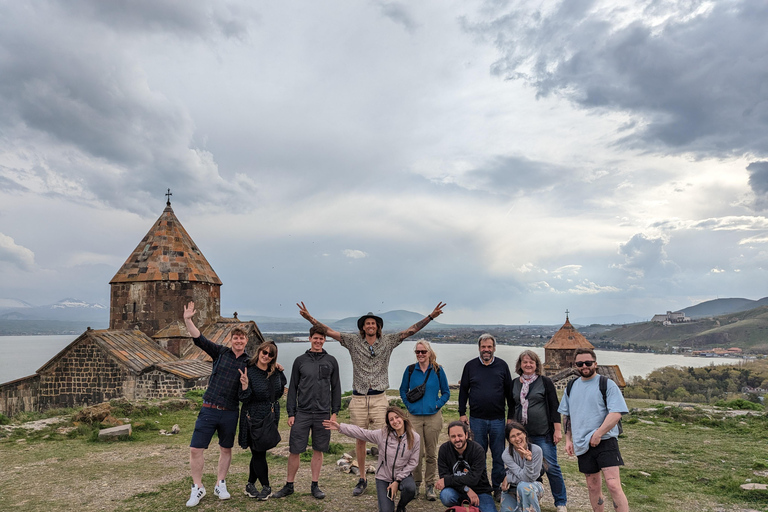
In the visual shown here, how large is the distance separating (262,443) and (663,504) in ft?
16.4

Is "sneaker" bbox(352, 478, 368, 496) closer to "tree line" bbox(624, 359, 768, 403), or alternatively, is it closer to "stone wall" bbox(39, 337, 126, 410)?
"stone wall" bbox(39, 337, 126, 410)

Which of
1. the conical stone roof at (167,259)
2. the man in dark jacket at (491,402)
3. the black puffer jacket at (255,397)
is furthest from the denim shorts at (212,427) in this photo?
the conical stone roof at (167,259)

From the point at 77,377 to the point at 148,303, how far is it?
3.52 metres

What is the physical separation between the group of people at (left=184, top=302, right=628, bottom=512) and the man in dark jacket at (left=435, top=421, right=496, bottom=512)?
0.03ft

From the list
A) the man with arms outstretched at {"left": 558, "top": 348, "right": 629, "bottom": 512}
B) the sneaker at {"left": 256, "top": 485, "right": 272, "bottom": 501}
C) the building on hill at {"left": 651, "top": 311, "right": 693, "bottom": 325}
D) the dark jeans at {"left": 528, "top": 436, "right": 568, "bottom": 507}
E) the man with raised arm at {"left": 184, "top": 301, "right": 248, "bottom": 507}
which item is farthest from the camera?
the building on hill at {"left": 651, "top": 311, "right": 693, "bottom": 325}

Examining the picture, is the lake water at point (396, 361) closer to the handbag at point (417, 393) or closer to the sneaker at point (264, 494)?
the sneaker at point (264, 494)

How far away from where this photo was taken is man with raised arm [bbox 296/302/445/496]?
5.41 m

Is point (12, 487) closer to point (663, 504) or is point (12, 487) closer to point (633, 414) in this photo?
point (663, 504)

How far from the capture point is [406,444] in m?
4.66

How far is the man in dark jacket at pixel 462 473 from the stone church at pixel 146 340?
906 cm

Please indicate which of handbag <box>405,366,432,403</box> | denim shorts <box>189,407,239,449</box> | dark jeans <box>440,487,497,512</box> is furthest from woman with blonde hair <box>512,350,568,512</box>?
denim shorts <box>189,407,239,449</box>

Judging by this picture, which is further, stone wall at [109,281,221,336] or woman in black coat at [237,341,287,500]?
stone wall at [109,281,221,336]

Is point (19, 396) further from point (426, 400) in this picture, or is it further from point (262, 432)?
point (426, 400)

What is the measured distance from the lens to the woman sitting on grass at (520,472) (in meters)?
4.34
